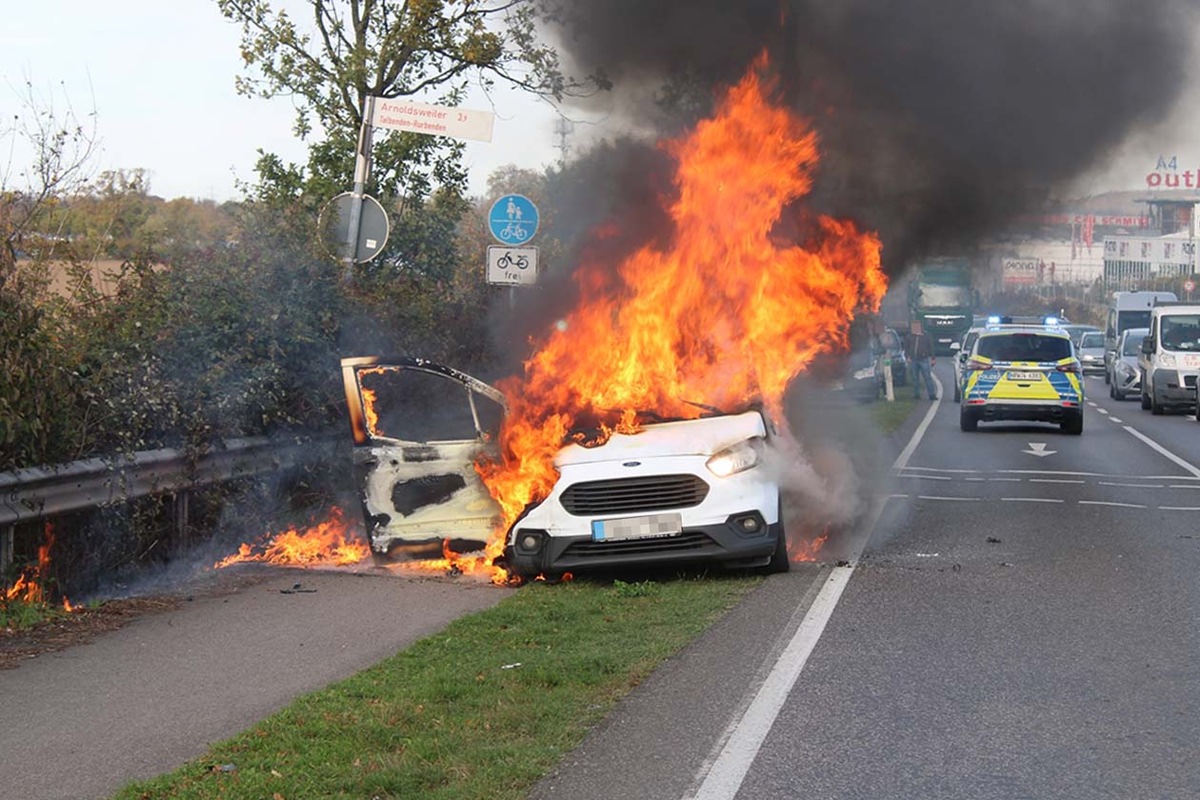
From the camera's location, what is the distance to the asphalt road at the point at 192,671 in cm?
599

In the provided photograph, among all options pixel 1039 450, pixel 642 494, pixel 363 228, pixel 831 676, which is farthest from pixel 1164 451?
pixel 831 676

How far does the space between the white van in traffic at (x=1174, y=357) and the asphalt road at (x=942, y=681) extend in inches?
747

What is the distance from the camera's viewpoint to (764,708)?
6543 millimetres

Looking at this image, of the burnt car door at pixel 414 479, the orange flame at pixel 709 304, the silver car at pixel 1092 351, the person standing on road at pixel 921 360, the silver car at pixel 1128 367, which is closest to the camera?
the burnt car door at pixel 414 479

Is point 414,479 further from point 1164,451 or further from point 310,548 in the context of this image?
point 1164,451

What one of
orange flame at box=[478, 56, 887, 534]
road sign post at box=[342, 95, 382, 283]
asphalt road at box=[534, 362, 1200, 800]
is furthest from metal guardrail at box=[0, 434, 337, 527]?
asphalt road at box=[534, 362, 1200, 800]

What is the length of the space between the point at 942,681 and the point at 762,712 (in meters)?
1.12

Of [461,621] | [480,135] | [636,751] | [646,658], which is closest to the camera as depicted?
[636,751]

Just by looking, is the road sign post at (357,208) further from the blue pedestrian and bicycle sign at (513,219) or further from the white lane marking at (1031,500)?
the white lane marking at (1031,500)

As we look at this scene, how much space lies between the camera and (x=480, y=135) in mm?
13445

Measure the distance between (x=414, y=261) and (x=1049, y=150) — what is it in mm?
7266

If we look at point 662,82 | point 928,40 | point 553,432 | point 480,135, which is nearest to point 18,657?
point 553,432

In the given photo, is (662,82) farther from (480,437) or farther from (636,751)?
(636,751)

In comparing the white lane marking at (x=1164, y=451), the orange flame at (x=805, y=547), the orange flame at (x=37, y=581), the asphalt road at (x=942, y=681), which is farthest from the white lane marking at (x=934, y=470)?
the orange flame at (x=37, y=581)
